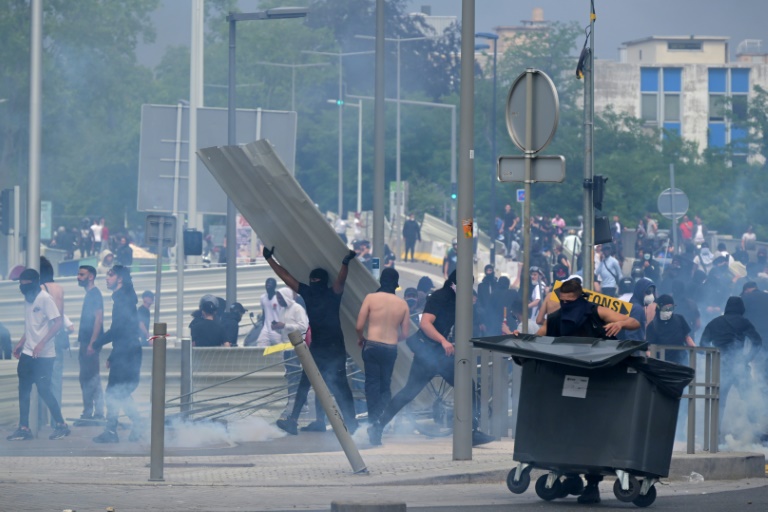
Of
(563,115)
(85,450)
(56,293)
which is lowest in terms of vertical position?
(85,450)

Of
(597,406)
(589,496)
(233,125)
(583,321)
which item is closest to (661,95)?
(233,125)

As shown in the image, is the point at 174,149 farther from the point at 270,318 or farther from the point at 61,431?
the point at 61,431

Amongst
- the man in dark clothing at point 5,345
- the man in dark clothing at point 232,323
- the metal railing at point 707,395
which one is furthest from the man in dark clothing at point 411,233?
the metal railing at point 707,395

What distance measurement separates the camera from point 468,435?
11367 millimetres

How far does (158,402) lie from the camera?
10133 millimetres

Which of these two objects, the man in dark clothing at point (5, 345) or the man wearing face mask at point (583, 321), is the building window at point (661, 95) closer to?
the man in dark clothing at point (5, 345)

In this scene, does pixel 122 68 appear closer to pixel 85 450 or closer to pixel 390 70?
pixel 390 70

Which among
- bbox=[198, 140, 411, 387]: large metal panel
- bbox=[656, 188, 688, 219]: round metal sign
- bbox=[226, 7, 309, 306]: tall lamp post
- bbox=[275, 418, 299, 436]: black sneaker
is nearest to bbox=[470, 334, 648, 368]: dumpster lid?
bbox=[198, 140, 411, 387]: large metal panel

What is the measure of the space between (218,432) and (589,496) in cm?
534

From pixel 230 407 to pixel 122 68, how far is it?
52.0 meters

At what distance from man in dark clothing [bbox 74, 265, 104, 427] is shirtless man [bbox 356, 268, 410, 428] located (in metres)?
2.94

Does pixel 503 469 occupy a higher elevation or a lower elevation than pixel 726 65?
lower

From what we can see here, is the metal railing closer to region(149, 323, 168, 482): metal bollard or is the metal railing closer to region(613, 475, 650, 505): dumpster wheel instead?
region(613, 475, 650, 505): dumpster wheel

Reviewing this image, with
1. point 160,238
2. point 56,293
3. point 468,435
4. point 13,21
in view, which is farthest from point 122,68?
point 468,435
